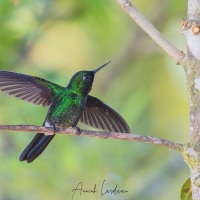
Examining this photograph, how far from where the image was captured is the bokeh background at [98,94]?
4.52m

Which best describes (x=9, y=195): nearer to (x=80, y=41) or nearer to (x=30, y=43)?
(x=30, y=43)

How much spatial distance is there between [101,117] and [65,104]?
0.21m

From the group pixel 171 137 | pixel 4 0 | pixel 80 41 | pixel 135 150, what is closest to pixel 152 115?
pixel 171 137

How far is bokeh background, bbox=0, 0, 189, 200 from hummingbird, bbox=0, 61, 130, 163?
802mm

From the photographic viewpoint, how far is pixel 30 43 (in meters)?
5.15

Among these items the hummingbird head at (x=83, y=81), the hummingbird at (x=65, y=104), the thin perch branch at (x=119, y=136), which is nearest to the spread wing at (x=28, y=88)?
the hummingbird at (x=65, y=104)

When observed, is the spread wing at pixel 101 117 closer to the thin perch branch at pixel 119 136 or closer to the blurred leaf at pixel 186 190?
the blurred leaf at pixel 186 190

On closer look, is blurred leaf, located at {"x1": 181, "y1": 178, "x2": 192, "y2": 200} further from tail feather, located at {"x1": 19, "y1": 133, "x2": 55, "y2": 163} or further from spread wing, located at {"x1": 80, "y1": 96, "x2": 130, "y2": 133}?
tail feather, located at {"x1": 19, "y1": 133, "x2": 55, "y2": 163}

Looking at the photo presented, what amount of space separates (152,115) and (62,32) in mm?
1153

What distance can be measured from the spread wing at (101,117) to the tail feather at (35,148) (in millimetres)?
265

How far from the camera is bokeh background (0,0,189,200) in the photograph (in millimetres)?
4516

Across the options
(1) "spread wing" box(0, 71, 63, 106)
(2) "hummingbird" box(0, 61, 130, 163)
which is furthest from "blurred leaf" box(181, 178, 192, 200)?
(1) "spread wing" box(0, 71, 63, 106)

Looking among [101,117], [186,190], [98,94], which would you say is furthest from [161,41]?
[98,94]

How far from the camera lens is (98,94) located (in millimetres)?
5402
